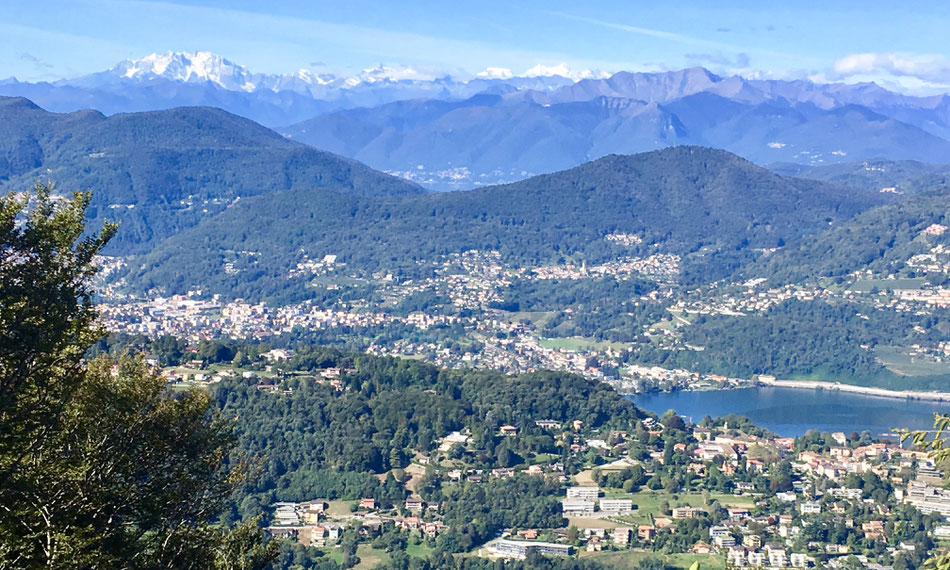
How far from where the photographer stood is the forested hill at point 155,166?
97188 millimetres

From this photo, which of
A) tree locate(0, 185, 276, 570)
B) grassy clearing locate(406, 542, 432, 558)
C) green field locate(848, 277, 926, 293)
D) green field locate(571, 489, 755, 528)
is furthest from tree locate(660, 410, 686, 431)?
green field locate(848, 277, 926, 293)

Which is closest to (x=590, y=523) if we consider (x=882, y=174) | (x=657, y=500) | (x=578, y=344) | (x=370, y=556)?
(x=657, y=500)

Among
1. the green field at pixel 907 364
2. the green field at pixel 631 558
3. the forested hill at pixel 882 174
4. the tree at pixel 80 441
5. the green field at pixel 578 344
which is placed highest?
the tree at pixel 80 441

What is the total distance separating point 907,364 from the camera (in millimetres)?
58625

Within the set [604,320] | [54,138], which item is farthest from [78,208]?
[54,138]

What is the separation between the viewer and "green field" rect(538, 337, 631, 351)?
206ft

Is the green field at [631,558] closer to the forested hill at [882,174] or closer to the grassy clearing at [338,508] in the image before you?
the grassy clearing at [338,508]

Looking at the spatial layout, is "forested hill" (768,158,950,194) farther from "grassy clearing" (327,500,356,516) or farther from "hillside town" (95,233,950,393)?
"grassy clearing" (327,500,356,516)

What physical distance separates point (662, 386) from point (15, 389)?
1905 inches

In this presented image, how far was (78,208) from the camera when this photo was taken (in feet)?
26.8

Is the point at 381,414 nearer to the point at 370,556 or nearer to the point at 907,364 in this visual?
the point at 370,556

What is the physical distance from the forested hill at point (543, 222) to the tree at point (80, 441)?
68.6 meters

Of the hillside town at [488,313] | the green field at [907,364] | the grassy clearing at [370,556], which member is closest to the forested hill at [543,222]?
the hillside town at [488,313]

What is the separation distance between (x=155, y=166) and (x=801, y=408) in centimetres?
7136
